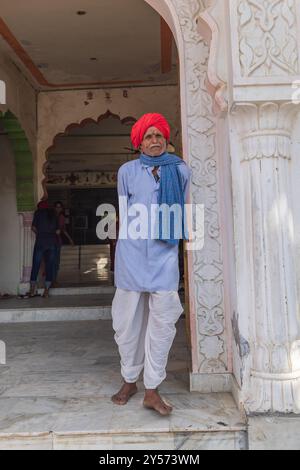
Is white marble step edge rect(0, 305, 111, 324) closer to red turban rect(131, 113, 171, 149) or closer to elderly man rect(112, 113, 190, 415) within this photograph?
elderly man rect(112, 113, 190, 415)

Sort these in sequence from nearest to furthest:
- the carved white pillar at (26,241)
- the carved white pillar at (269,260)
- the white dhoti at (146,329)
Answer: the carved white pillar at (269,260), the white dhoti at (146,329), the carved white pillar at (26,241)

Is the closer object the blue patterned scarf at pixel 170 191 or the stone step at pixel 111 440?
the stone step at pixel 111 440

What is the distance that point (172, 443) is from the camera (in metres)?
1.87

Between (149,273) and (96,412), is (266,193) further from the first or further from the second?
(96,412)

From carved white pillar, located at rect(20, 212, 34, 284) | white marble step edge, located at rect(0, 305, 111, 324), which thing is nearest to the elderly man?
white marble step edge, located at rect(0, 305, 111, 324)

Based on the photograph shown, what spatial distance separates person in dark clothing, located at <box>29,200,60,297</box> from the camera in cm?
588

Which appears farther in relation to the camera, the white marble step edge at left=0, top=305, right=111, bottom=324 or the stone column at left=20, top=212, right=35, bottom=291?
the stone column at left=20, top=212, right=35, bottom=291

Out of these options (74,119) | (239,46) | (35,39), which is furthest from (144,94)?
(239,46)

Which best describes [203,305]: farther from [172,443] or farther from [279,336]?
[172,443]

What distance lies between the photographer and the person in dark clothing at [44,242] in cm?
588

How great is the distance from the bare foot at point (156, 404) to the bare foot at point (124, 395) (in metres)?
0.13

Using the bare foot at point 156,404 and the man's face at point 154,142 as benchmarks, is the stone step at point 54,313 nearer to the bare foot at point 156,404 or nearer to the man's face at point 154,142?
the bare foot at point 156,404

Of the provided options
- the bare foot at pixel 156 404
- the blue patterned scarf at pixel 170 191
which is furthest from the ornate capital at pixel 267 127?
the bare foot at pixel 156 404

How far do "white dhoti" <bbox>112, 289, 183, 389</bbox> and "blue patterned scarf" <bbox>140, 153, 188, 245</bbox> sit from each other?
322mm
